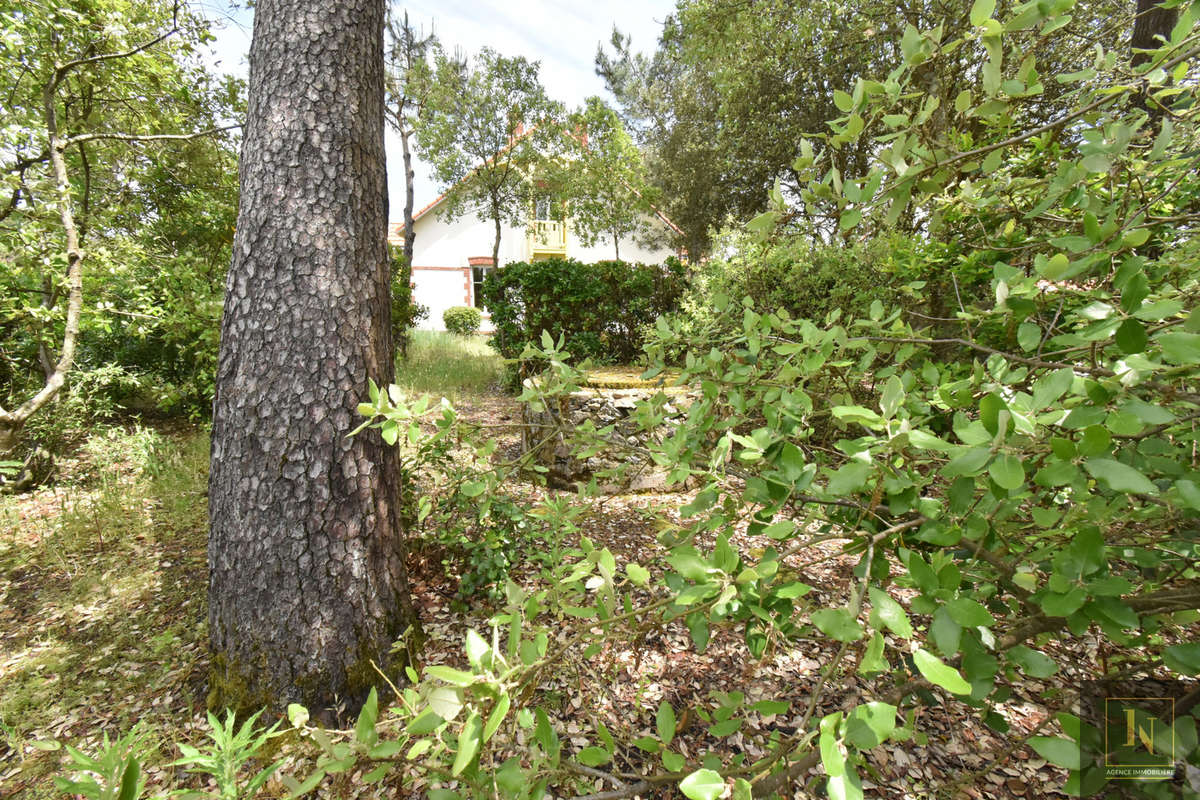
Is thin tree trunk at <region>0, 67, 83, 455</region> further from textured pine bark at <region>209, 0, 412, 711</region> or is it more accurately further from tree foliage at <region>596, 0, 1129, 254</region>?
tree foliage at <region>596, 0, 1129, 254</region>

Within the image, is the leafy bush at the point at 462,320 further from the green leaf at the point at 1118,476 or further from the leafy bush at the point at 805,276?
the green leaf at the point at 1118,476

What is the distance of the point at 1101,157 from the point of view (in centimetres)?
87

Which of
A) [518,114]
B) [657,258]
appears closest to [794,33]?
[518,114]

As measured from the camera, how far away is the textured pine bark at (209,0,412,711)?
1.84m

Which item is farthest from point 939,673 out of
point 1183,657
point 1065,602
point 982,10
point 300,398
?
point 300,398

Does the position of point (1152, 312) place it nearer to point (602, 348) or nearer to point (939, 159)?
point (939, 159)

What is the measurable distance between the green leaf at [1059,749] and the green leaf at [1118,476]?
0.40 meters

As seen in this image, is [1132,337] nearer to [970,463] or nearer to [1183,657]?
[970,463]

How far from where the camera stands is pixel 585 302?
6.45 meters

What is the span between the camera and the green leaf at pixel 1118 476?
0.56 m

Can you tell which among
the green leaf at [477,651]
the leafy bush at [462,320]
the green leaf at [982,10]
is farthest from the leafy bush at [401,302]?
the green leaf at [982,10]

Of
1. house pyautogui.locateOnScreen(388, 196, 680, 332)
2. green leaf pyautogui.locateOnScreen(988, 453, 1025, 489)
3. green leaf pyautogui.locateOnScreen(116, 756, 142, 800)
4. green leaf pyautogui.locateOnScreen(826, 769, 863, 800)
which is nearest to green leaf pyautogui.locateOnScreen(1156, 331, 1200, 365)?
green leaf pyautogui.locateOnScreen(988, 453, 1025, 489)

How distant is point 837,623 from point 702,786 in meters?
0.30

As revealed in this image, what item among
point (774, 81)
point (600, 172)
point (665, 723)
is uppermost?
point (774, 81)
